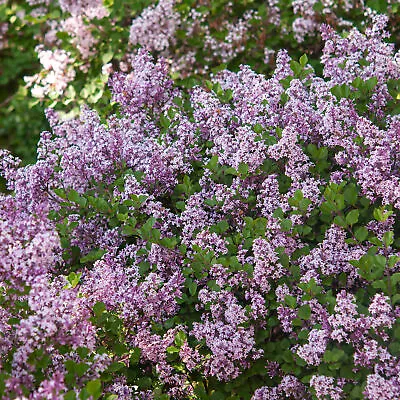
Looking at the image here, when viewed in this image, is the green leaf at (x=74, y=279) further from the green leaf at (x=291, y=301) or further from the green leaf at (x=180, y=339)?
the green leaf at (x=291, y=301)

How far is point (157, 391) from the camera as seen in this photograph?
3371 mm

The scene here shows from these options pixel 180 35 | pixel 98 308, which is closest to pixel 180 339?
pixel 98 308

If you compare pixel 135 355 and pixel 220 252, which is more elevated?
pixel 220 252

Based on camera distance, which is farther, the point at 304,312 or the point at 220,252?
the point at 220,252

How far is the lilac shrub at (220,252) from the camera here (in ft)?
9.84

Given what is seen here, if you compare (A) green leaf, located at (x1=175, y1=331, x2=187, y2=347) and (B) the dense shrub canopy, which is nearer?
(A) green leaf, located at (x1=175, y1=331, x2=187, y2=347)

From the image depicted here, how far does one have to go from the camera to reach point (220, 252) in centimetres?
352

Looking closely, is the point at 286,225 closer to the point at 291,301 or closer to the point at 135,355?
the point at 291,301

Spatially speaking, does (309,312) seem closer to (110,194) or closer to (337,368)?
(337,368)

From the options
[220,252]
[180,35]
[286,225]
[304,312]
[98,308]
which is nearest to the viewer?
[304,312]

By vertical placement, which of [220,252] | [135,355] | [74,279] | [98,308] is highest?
[220,252]

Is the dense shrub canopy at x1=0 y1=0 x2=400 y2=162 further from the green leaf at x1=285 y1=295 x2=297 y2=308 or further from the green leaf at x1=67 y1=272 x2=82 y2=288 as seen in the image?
the green leaf at x1=285 y1=295 x2=297 y2=308

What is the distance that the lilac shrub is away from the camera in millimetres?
2998

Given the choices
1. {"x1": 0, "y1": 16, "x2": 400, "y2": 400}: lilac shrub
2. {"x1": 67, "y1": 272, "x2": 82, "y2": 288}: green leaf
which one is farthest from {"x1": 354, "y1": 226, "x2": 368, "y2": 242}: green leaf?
{"x1": 67, "y1": 272, "x2": 82, "y2": 288}: green leaf
